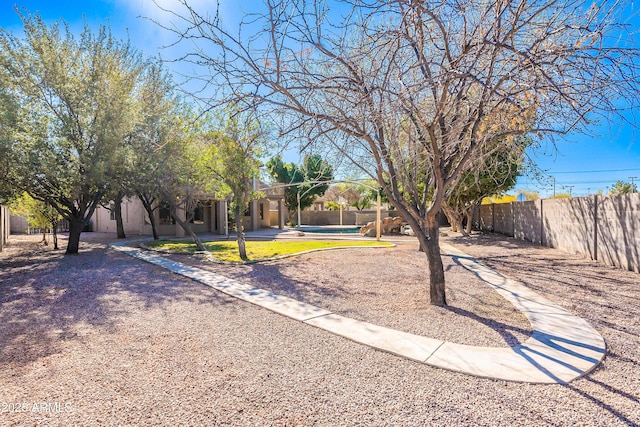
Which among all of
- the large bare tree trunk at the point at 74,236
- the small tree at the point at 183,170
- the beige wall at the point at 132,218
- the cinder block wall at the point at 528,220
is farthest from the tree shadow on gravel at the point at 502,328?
the beige wall at the point at 132,218

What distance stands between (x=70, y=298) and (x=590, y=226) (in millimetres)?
13435

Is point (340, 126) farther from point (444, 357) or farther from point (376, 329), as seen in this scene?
point (444, 357)

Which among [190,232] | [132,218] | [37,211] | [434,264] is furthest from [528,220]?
[132,218]

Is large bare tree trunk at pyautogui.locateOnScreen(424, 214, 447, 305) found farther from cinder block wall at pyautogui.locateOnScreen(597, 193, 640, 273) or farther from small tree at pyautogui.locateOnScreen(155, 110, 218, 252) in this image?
small tree at pyautogui.locateOnScreen(155, 110, 218, 252)

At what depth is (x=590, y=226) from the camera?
10500 mm

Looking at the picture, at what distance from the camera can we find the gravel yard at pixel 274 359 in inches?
109

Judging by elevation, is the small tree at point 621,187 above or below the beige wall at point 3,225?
above

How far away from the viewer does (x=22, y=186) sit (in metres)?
11.4

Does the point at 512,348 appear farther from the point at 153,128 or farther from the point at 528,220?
the point at 153,128

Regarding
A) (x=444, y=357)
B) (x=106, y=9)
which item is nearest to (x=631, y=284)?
(x=444, y=357)

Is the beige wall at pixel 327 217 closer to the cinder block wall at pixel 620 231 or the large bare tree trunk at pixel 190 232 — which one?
the large bare tree trunk at pixel 190 232

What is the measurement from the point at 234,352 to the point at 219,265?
6748 mm

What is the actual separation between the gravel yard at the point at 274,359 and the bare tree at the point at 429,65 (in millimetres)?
1854

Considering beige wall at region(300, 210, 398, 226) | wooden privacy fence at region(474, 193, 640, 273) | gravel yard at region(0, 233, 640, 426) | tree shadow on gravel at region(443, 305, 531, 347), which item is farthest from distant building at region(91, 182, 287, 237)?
tree shadow on gravel at region(443, 305, 531, 347)
